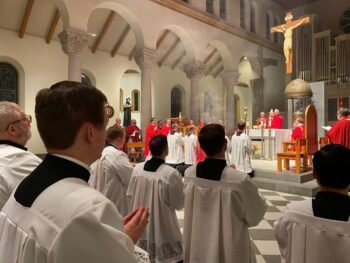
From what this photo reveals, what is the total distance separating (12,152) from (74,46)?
8.55 metres

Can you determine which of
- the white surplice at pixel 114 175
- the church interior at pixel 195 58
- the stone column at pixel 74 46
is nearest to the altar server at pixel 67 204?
the white surplice at pixel 114 175

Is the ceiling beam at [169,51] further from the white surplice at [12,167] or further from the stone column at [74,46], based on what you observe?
the white surplice at [12,167]

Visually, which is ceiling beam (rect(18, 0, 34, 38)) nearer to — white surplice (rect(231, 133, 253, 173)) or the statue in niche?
the statue in niche

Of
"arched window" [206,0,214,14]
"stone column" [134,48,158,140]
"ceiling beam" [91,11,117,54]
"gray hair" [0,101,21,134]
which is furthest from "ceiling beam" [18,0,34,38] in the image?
"gray hair" [0,101,21,134]

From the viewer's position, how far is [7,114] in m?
2.18

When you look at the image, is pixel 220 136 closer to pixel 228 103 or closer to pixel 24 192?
pixel 24 192

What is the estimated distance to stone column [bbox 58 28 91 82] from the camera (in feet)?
32.0

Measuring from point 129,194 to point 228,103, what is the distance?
13.5m

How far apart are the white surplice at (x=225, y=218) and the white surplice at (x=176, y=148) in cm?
757

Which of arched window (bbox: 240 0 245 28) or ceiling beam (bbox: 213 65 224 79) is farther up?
arched window (bbox: 240 0 245 28)

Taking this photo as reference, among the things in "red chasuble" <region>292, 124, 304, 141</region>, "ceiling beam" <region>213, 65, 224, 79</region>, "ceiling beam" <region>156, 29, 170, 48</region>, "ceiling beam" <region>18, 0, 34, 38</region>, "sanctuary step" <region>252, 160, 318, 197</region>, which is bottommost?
"sanctuary step" <region>252, 160, 318, 197</region>

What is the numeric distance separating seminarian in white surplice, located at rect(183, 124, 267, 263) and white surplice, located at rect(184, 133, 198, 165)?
7.25m

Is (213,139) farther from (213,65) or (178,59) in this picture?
(213,65)

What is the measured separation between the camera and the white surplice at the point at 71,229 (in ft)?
2.84
